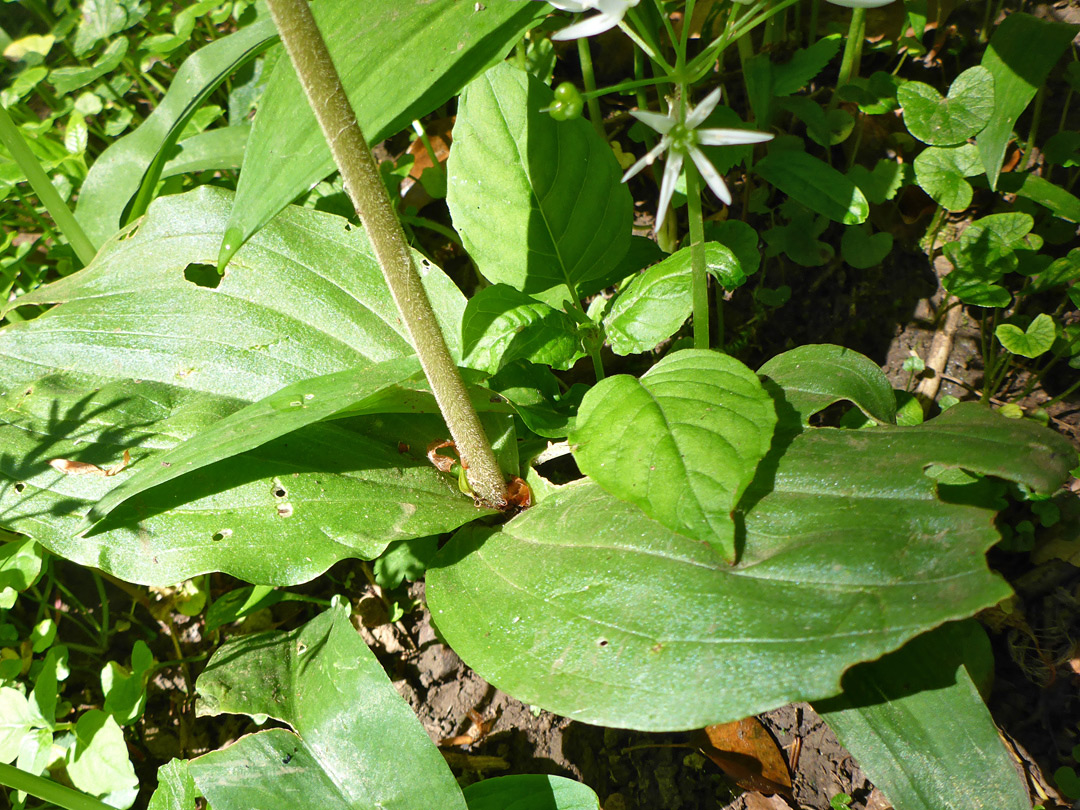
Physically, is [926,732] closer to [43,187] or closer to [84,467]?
[84,467]

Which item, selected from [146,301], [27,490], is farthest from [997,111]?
[27,490]

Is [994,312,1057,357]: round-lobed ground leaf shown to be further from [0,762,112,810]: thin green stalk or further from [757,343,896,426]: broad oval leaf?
[0,762,112,810]: thin green stalk

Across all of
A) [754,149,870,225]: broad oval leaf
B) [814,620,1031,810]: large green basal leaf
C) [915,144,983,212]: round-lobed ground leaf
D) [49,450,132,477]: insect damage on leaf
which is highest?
[49,450,132,477]: insect damage on leaf

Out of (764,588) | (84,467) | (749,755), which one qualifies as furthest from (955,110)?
(84,467)

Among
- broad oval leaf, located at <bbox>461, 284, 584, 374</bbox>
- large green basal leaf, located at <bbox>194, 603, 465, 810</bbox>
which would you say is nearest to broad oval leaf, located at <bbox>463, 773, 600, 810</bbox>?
large green basal leaf, located at <bbox>194, 603, 465, 810</bbox>

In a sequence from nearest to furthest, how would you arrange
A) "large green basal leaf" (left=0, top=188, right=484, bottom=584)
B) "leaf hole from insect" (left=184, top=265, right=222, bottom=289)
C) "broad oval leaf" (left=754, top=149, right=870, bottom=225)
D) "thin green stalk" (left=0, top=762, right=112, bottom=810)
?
"thin green stalk" (left=0, top=762, right=112, bottom=810)
"large green basal leaf" (left=0, top=188, right=484, bottom=584)
"broad oval leaf" (left=754, top=149, right=870, bottom=225)
"leaf hole from insect" (left=184, top=265, right=222, bottom=289)

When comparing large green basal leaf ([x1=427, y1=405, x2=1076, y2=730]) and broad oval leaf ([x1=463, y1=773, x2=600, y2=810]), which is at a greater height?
large green basal leaf ([x1=427, y1=405, x2=1076, y2=730])
